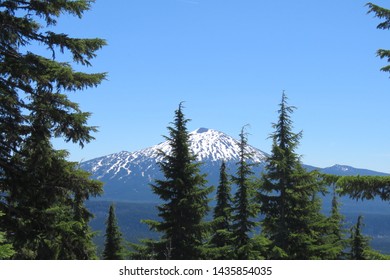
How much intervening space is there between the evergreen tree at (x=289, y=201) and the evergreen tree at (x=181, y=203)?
4.14 meters

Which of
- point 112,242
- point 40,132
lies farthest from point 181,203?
point 112,242

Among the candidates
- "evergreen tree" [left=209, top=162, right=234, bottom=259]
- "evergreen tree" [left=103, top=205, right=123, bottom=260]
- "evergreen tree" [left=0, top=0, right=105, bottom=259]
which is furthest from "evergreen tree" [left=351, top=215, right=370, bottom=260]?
"evergreen tree" [left=0, top=0, right=105, bottom=259]

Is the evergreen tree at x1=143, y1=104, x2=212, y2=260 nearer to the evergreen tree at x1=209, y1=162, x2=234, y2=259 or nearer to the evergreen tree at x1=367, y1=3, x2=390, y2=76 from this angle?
the evergreen tree at x1=209, y1=162, x2=234, y2=259

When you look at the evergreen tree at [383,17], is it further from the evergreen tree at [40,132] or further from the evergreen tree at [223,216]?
the evergreen tree at [223,216]

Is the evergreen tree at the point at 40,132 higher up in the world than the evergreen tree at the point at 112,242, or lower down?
higher up

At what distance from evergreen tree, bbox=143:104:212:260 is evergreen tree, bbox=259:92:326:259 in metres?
4.14

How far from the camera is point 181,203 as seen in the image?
71.6ft

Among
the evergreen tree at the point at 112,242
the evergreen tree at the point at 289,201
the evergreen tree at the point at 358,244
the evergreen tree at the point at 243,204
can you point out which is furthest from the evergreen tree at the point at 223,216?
the evergreen tree at the point at 112,242

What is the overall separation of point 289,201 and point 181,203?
21.4ft

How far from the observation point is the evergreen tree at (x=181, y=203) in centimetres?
2172

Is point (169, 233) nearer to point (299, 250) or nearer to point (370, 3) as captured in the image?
point (299, 250)

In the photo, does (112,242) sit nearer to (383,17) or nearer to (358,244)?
(358,244)

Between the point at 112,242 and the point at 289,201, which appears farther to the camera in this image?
the point at 112,242

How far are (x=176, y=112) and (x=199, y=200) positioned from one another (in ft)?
18.0
